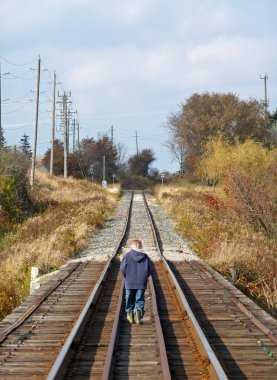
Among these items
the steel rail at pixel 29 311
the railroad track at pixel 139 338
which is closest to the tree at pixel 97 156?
the steel rail at pixel 29 311

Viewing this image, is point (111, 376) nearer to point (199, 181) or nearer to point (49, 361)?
point (49, 361)

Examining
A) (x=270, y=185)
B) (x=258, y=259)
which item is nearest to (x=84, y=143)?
(x=270, y=185)

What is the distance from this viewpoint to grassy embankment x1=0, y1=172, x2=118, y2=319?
46.6ft

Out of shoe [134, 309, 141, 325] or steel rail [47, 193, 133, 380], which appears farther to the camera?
shoe [134, 309, 141, 325]

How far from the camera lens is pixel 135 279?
360 inches

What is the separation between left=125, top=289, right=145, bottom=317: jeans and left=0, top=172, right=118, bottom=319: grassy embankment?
13.4ft

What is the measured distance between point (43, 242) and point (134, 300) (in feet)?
33.5

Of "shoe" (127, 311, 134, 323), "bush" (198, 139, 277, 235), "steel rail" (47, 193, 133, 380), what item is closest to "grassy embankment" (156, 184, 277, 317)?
"bush" (198, 139, 277, 235)

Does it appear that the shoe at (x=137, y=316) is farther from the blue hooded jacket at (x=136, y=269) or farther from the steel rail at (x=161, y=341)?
the blue hooded jacket at (x=136, y=269)

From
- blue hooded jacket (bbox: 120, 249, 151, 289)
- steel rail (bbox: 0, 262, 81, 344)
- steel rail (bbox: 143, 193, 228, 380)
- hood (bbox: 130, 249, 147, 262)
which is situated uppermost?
hood (bbox: 130, 249, 147, 262)

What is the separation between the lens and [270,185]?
2741 cm

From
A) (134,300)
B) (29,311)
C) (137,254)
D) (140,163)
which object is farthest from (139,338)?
(140,163)

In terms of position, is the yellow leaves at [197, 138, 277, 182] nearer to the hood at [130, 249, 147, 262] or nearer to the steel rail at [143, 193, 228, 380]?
the hood at [130, 249, 147, 262]

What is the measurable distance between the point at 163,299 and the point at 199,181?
5799cm
